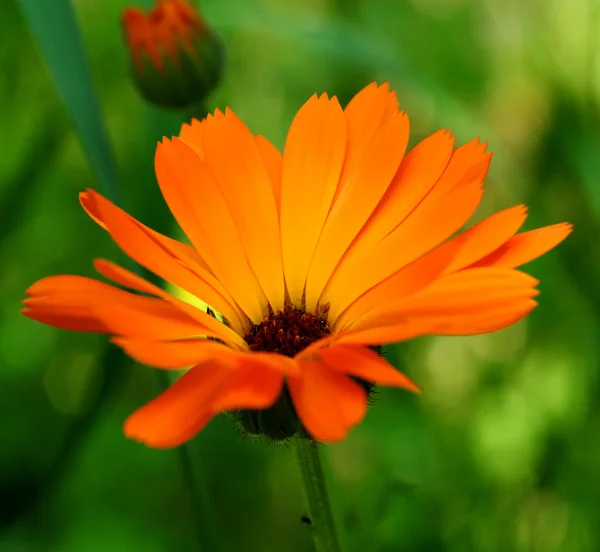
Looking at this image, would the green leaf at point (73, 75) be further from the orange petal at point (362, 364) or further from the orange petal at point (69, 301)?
the orange petal at point (362, 364)

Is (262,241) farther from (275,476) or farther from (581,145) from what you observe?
(581,145)

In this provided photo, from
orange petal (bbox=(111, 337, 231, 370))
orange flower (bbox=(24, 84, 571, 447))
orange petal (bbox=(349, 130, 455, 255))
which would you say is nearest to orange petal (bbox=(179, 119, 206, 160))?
orange flower (bbox=(24, 84, 571, 447))

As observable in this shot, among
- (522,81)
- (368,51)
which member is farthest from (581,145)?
(368,51)

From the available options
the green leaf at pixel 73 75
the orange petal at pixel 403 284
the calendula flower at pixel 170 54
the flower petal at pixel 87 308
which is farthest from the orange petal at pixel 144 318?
the calendula flower at pixel 170 54

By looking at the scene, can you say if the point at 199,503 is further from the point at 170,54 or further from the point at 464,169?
the point at 170,54

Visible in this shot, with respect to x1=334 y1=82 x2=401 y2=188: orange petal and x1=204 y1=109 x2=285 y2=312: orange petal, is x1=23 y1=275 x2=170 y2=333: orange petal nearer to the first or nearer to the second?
x1=204 y1=109 x2=285 y2=312: orange petal

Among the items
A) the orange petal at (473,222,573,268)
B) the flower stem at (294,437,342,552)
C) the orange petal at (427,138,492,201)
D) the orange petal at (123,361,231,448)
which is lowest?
the flower stem at (294,437,342,552)
